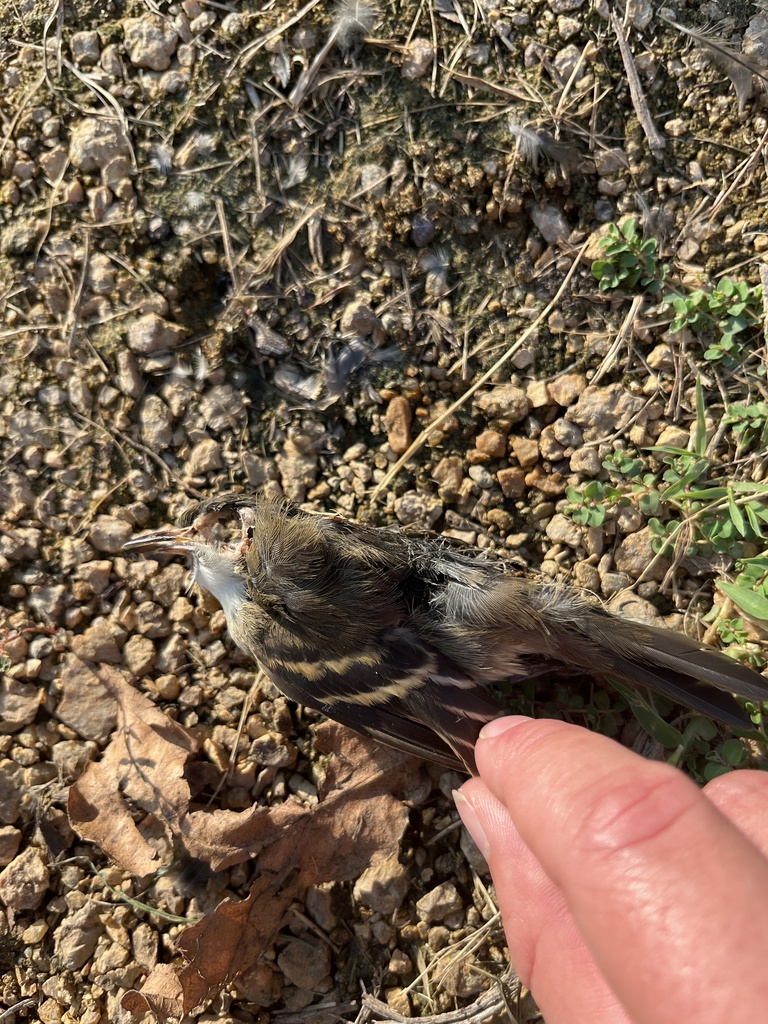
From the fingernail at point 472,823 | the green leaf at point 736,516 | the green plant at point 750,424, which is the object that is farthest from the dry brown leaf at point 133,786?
the green plant at point 750,424

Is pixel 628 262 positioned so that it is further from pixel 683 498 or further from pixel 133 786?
pixel 133 786

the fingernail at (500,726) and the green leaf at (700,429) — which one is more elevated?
the green leaf at (700,429)

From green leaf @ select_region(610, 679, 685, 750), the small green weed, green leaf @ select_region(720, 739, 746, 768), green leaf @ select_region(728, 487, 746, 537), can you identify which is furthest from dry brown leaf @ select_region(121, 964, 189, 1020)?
green leaf @ select_region(728, 487, 746, 537)

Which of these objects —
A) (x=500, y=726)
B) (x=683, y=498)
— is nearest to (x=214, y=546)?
(x=500, y=726)

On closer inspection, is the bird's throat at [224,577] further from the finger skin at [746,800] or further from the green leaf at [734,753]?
the green leaf at [734,753]

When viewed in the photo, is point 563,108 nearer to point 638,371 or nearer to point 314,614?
A: point 638,371

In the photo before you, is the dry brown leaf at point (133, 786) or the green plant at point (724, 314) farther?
the green plant at point (724, 314)

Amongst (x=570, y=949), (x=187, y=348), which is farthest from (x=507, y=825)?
(x=187, y=348)
